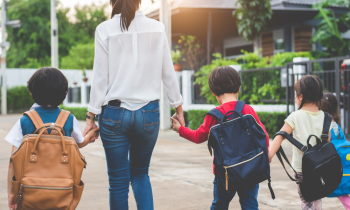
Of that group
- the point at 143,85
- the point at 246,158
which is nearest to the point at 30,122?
the point at 143,85

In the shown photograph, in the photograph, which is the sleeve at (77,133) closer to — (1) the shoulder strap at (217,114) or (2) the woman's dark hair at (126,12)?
(2) the woman's dark hair at (126,12)

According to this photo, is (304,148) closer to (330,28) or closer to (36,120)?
(36,120)

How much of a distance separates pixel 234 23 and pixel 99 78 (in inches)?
596

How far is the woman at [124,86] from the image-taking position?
8.07ft

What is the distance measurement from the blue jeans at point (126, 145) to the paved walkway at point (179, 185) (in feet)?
4.31

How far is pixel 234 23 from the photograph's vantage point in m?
16.9

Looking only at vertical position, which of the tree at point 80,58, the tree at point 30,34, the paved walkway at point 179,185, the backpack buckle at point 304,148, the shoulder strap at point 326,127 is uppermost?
the tree at point 30,34

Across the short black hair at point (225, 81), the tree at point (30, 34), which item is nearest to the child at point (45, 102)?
the short black hair at point (225, 81)

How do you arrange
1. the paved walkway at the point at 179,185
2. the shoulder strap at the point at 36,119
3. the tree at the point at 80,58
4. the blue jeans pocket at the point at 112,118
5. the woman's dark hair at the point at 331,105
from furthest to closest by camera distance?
the tree at the point at 80,58 < the paved walkway at the point at 179,185 < the woman's dark hair at the point at 331,105 < the blue jeans pocket at the point at 112,118 < the shoulder strap at the point at 36,119

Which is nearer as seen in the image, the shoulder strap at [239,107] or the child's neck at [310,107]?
the shoulder strap at [239,107]

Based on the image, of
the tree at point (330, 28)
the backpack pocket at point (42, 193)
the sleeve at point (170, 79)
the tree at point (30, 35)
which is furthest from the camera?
the tree at point (30, 35)

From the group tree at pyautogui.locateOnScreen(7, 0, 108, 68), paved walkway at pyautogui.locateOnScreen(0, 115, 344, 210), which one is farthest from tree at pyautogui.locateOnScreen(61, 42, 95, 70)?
paved walkway at pyautogui.locateOnScreen(0, 115, 344, 210)

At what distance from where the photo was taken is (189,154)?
7402mm

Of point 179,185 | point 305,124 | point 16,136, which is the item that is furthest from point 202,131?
point 179,185
